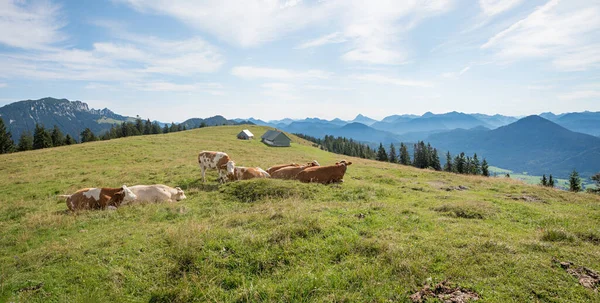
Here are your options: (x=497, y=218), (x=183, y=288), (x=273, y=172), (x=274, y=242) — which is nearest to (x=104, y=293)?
(x=183, y=288)

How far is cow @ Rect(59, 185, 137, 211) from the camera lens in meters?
11.0

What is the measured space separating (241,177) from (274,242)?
10511mm

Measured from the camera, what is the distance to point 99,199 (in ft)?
36.9

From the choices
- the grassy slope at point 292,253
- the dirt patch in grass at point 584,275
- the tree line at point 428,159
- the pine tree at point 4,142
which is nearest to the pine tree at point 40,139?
the pine tree at point 4,142

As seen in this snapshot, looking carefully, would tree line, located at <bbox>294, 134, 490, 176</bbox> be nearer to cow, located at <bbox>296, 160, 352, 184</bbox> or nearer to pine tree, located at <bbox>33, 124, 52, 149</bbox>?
cow, located at <bbox>296, 160, 352, 184</bbox>

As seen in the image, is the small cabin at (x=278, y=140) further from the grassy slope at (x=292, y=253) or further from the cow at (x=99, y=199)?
the grassy slope at (x=292, y=253)

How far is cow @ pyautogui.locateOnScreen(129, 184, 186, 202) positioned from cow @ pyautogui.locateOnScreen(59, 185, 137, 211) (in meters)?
0.35

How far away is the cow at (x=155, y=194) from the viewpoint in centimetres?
1183

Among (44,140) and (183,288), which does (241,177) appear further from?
(44,140)

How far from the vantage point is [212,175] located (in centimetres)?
1761

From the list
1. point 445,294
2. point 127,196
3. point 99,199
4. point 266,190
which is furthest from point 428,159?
point 445,294

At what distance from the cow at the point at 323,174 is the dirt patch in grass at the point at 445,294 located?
10307mm

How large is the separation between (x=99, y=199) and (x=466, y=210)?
13.9 m

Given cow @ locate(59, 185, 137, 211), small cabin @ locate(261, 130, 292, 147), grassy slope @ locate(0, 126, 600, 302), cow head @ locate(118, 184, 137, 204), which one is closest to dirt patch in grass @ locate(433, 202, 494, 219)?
grassy slope @ locate(0, 126, 600, 302)
